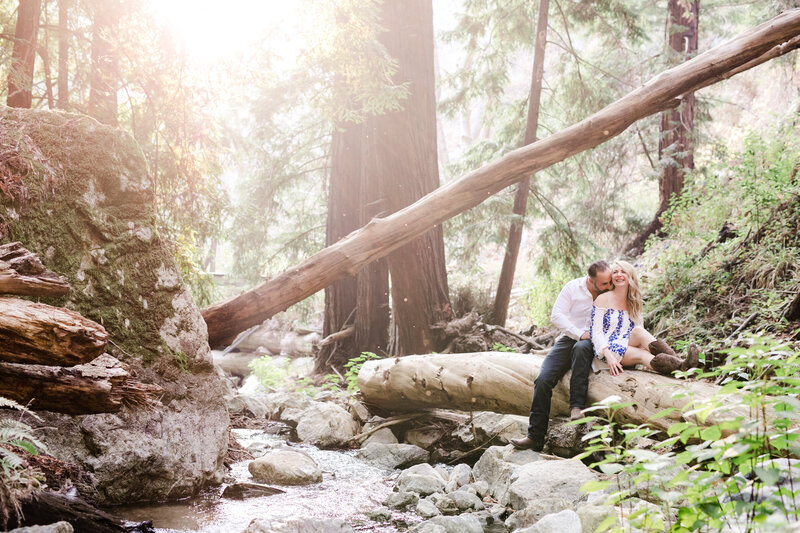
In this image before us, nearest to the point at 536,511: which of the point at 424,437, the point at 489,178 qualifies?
the point at 424,437

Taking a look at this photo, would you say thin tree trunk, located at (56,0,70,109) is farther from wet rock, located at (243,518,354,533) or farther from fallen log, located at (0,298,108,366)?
wet rock, located at (243,518,354,533)

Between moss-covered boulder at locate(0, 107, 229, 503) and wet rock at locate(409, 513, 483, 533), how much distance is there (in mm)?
1770

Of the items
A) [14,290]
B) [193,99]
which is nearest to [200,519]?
[14,290]

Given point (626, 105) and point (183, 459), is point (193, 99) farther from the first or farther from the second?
point (626, 105)

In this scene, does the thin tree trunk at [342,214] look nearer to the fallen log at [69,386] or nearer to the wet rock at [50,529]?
the fallen log at [69,386]

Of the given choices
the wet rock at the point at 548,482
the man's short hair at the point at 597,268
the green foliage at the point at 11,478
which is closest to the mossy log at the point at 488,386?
the wet rock at the point at 548,482

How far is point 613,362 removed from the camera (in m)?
4.66

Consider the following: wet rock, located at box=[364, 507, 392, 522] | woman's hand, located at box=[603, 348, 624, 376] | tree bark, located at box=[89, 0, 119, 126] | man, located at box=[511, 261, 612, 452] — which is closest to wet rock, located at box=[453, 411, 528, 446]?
man, located at box=[511, 261, 612, 452]

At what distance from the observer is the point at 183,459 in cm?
401

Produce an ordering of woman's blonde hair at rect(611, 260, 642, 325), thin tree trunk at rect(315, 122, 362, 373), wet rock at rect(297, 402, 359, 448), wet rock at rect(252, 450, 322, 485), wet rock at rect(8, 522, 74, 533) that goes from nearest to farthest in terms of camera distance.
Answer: wet rock at rect(8, 522, 74, 533)
wet rock at rect(252, 450, 322, 485)
woman's blonde hair at rect(611, 260, 642, 325)
wet rock at rect(297, 402, 359, 448)
thin tree trunk at rect(315, 122, 362, 373)

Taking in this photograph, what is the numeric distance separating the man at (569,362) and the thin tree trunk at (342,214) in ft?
17.9

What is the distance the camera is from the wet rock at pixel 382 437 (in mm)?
6086

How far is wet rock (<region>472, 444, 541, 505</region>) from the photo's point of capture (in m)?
4.42

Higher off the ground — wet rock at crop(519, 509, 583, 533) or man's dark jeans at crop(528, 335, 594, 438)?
→ man's dark jeans at crop(528, 335, 594, 438)
